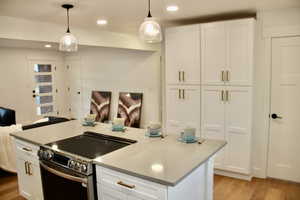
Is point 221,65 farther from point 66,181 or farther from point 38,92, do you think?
point 38,92

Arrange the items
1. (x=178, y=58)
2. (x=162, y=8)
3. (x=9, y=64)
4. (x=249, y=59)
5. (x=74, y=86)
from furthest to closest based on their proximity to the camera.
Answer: (x=74, y=86)
(x=9, y=64)
(x=178, y=58)
(x=249, y=59)
(x=162, y=8)

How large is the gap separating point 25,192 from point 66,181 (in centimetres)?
116

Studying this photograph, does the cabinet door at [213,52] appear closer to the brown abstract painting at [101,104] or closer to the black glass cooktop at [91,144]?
the black glass cooktop at [91,144]

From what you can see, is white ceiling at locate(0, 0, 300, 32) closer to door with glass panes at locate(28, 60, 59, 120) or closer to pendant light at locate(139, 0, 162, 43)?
pendant light at locate(139, 0, 162, 43)

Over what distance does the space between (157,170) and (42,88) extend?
22.5 ft

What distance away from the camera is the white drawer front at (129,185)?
1656 mm

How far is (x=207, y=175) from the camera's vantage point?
2125 millimetres

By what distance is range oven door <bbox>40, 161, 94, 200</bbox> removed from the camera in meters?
2.02

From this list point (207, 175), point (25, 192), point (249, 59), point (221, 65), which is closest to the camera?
point (207, 175)

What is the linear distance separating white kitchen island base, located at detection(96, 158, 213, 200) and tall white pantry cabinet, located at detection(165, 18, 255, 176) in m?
1.62

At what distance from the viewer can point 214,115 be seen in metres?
3.76

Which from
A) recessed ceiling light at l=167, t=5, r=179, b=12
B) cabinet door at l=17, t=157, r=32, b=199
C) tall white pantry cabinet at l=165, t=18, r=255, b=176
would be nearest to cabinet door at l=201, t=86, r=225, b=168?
tall white pantry cabinet at l=165, t=18, r=255, b=176

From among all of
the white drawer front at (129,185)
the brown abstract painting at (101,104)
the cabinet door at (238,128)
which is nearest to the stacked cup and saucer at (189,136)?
the white drawer front at (129,185)

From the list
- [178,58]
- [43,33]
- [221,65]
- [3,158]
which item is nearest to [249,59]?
[221,65]
